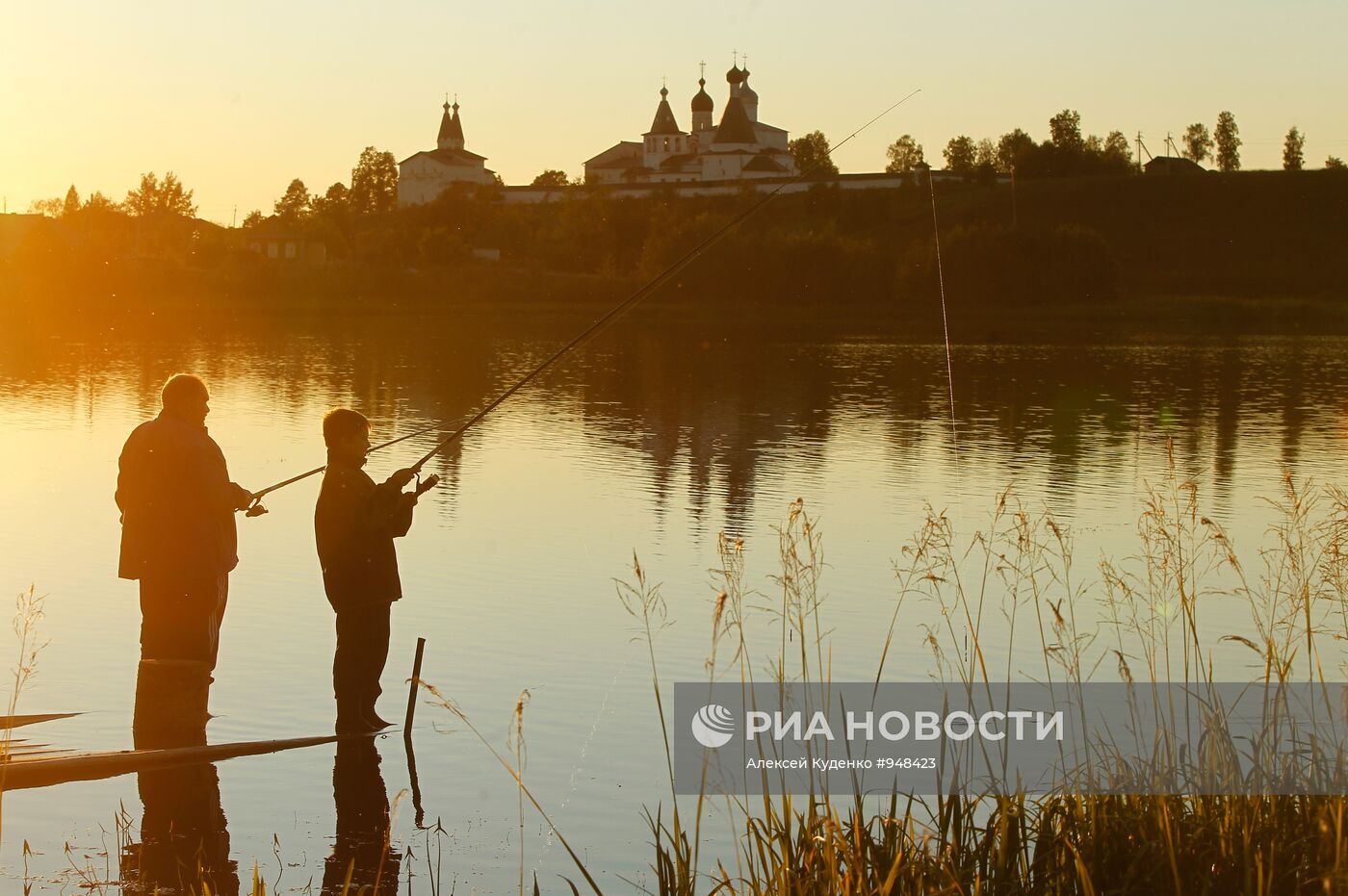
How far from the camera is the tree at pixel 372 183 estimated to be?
174 metres

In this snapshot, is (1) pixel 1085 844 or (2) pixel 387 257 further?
(2) pixel 387 257

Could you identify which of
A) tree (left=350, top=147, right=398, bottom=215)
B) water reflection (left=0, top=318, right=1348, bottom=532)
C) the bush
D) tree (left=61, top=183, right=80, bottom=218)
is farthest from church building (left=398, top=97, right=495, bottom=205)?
water reflection (left=0, top=318, right=1348, bottom=532)

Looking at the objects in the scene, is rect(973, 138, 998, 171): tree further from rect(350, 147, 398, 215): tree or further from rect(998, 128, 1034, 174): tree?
rect(350, 147, 398, 215): tree

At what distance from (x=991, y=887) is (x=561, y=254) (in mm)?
102210

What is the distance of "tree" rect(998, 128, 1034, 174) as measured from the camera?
132m

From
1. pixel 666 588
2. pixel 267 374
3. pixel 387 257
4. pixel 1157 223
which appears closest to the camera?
pixel 666 588

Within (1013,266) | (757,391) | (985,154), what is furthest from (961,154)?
(757,391)

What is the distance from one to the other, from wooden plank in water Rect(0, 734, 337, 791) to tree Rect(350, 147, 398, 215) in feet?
552

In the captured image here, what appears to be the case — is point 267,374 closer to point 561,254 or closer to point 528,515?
point 528,515

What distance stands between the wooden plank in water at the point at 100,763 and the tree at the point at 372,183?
552ft

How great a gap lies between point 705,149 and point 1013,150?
48558mm

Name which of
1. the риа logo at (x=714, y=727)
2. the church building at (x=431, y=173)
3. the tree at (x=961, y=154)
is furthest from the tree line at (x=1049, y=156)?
the риа logo at (x=714, y=727)

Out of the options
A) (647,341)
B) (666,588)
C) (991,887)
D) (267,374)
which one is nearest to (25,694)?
(666,588)

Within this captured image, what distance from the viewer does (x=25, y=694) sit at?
930 centimetres
